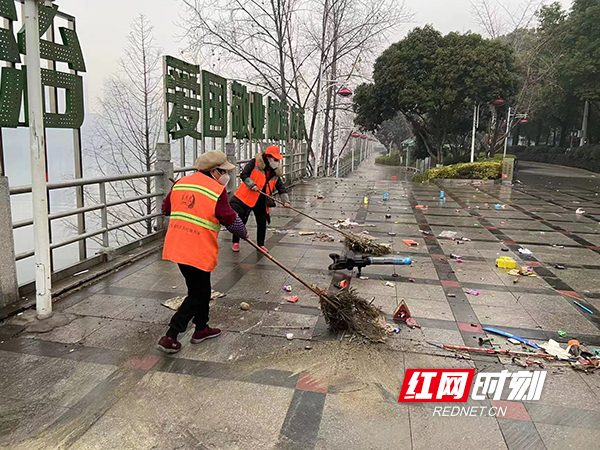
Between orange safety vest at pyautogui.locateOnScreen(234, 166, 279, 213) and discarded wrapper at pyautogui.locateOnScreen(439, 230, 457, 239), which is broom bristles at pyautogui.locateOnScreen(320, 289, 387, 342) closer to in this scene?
orange safety vest at pyautogui.locateOnScreen(234, 166, 279, 213)

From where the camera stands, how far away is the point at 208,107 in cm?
854

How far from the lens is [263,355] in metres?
3.35

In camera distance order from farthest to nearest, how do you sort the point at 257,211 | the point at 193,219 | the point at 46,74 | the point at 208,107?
the point at 208,107
the point at 257,211
the point at 46,74
the point at 193,219

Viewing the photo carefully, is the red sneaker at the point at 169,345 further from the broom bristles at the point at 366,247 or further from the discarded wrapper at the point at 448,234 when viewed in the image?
the discarded wrapper at the point at 448,234

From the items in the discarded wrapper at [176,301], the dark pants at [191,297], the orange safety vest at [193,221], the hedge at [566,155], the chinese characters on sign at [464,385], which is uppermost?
the hedge at [566,155]

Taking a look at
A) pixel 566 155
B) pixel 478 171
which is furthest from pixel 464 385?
pixel 566 155

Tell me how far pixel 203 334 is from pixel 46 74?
10.3 ft

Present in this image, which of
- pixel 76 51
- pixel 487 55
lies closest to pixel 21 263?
pixel 76 51

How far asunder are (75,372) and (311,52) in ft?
66.7

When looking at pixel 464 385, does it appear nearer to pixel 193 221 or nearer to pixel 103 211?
pixel 193 221

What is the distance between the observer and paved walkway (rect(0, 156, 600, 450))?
2.50 meters

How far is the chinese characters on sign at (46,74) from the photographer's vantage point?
3.94 m

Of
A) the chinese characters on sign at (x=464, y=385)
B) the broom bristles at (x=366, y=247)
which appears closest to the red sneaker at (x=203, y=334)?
the chinese characters on sign at (x=464, y=385)

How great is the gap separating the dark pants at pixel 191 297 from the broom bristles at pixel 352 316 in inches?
38.6
